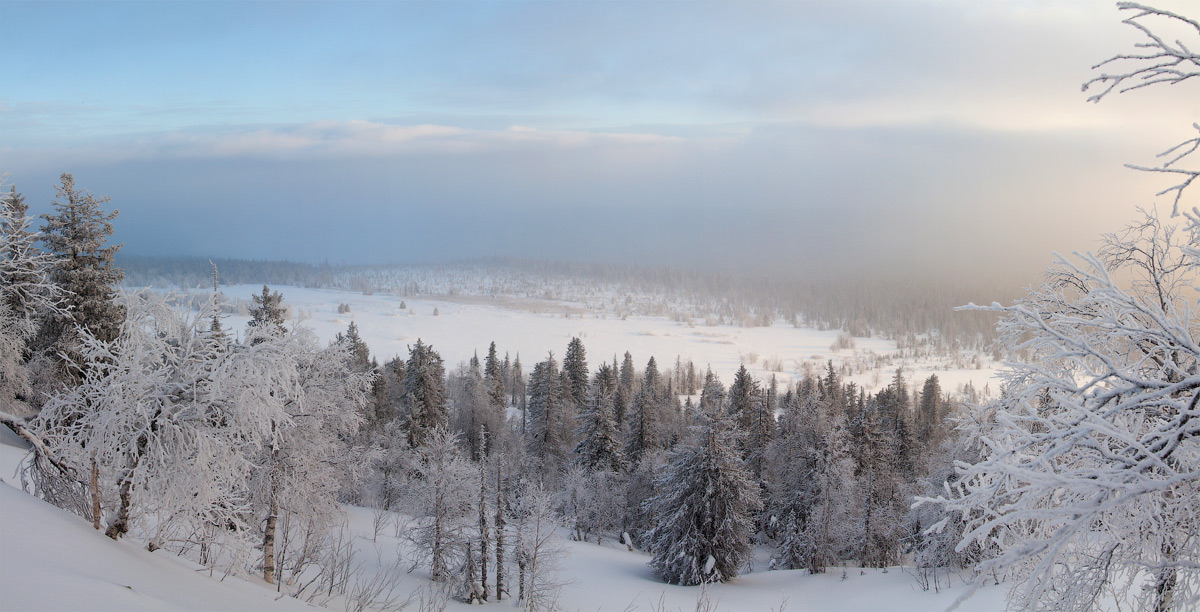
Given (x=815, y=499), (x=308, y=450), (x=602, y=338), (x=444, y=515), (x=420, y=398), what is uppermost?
Answer: (x=308, y=450)

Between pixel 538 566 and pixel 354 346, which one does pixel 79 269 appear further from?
pixel 538 566

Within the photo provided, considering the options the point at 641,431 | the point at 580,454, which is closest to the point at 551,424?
the point at 580,454

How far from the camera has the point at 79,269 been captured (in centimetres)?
2241

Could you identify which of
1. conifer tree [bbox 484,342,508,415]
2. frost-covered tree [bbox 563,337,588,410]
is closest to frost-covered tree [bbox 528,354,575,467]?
frost-covered tree [bbox 563,337,588,410]

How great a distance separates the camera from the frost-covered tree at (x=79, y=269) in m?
22.0

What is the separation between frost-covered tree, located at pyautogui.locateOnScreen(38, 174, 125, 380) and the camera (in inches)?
868

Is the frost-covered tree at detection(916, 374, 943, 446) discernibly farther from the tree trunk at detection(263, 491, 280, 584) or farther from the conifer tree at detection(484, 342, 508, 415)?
the tree trunk at detection(263, 491, 280, 584)

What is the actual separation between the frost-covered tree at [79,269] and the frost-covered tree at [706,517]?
2319 cm

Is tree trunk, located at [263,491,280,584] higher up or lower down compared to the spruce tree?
higher up

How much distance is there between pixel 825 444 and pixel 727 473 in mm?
7409

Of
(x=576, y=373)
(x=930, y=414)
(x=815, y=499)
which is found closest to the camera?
(x=815, y=499)

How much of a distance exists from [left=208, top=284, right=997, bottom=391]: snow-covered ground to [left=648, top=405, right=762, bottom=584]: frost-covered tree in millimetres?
71518

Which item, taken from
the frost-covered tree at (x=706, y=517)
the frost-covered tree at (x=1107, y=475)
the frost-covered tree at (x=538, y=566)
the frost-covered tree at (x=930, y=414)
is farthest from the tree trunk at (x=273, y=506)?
the frost-covered tree at (x=930, y=414)

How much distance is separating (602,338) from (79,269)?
114 meters
